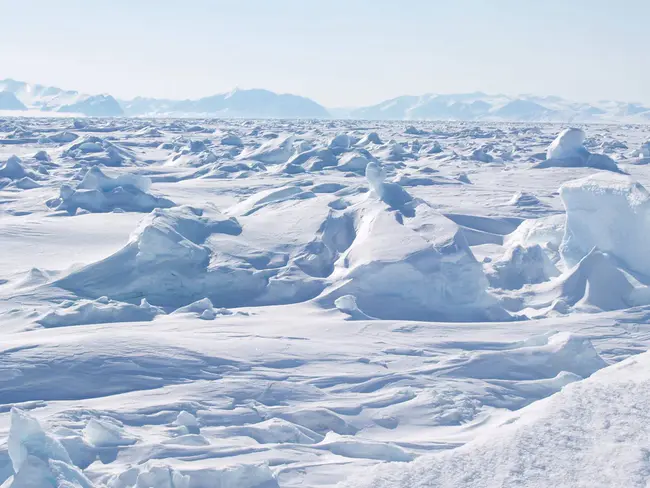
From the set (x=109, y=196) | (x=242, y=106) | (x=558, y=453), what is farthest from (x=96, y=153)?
(x=242, y=106)

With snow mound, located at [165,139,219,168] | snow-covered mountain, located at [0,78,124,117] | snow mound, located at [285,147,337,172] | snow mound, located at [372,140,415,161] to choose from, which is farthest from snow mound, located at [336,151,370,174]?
snow-covered mountain, located at [0,78,124,117]

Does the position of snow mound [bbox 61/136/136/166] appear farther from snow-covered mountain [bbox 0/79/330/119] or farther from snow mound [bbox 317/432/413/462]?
snow-covered mountain [bbox 0/79/330/119]

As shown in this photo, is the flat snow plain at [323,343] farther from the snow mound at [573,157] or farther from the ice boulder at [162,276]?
the snow mound at [573,157]

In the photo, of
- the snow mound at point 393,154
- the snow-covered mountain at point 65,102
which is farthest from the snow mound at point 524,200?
the snow-covered mountain at point 65,102

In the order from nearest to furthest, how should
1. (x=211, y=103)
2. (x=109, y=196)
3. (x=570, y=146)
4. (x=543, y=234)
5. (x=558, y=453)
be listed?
(x=558, y=453)
(x=543, y=234)
(x=109, y=196)
(x=570, y=146)
(x=211, y=103)

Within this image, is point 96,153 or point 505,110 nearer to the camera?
point 96,153

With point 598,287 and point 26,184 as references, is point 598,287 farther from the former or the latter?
point 26,184

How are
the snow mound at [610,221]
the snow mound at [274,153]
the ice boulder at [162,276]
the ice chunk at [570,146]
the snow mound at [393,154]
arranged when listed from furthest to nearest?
the snow mound at [393,154], the snow mound at [274,153], the ice chunk at [570,146], the snow mound at [610,221], the ice boulder at [162,276]
